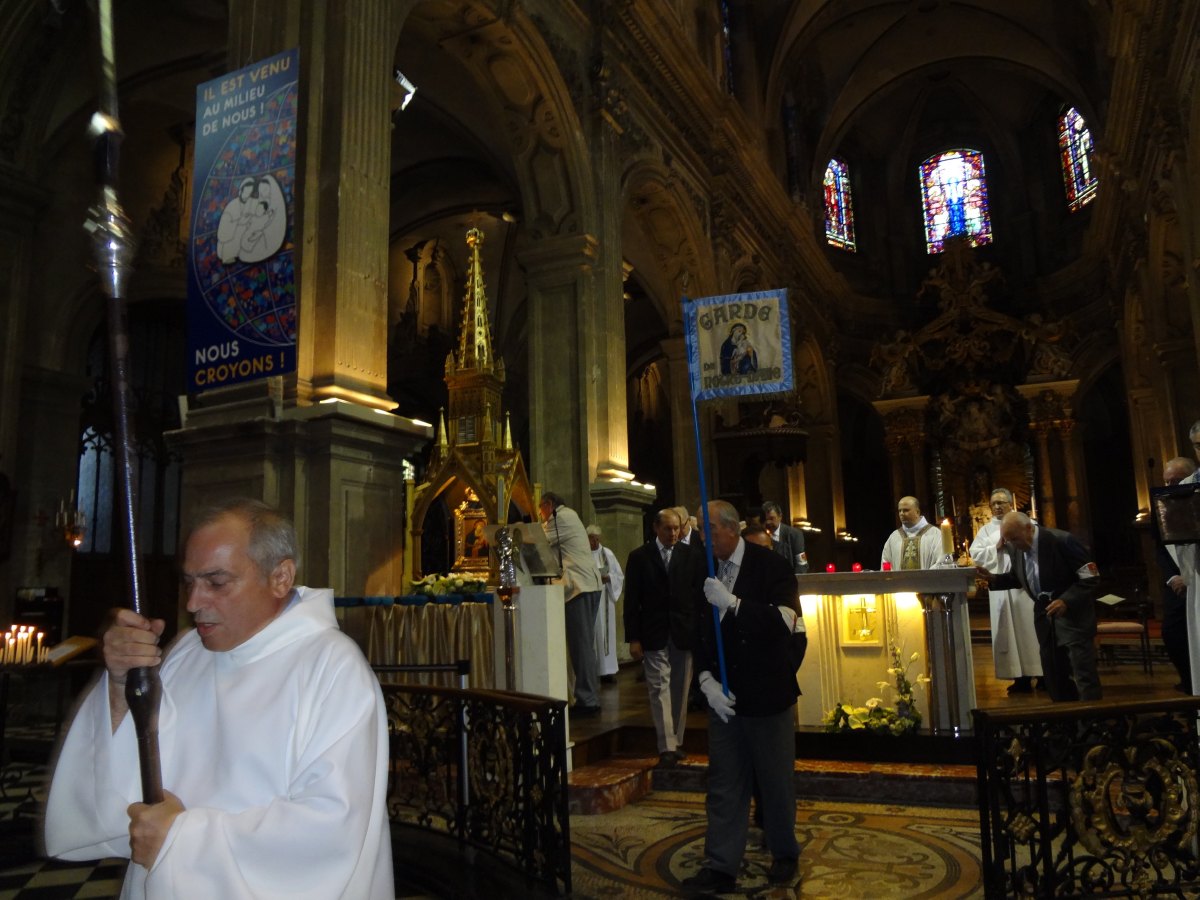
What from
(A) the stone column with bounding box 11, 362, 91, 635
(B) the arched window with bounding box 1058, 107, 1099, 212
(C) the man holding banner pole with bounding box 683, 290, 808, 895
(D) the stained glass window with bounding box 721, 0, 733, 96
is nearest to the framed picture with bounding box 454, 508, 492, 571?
(A) the stone column with bounding box 11, 362, 91, 635

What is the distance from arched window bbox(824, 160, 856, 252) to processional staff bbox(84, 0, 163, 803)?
25.4 meters

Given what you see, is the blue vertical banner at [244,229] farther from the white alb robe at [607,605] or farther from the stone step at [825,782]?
the white alb robe at [607,605]

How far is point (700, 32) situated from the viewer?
54.4 ft

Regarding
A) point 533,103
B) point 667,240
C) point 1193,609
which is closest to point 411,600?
point 1193,609

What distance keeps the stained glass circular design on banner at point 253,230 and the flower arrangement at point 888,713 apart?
4.36 metres

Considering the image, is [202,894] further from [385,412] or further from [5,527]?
[5,527]

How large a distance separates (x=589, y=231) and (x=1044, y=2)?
1666 centimetres

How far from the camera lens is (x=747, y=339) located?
269 inches

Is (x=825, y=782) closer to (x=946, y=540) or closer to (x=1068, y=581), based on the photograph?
(x=1068, y=581)

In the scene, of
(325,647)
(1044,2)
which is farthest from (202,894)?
(1044,2)

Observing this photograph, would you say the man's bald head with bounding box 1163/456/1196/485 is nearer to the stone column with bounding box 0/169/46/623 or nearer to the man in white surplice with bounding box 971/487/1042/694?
the man in white surplice with bounding box 971/487/1042/694

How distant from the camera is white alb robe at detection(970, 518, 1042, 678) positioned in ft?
27.2

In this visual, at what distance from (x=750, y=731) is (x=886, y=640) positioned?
2846 mm

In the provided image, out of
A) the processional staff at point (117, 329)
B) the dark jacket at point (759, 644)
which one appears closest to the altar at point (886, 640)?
the dark jacket at point (759, 644)
